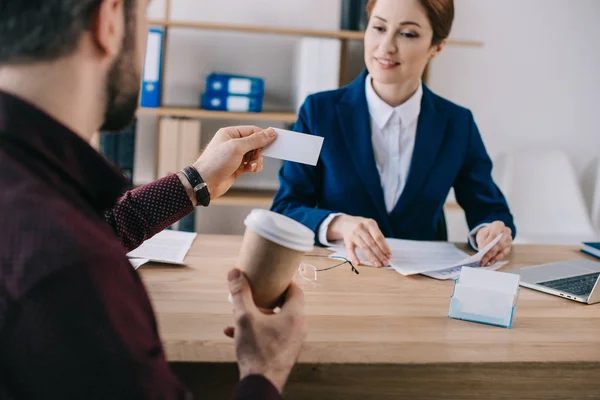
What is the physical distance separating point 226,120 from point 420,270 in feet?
7.24

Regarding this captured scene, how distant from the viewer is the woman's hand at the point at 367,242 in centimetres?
151

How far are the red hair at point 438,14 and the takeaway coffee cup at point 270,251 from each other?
127 cm

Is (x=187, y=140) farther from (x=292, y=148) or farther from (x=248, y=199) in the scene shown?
(x=292, y=148)

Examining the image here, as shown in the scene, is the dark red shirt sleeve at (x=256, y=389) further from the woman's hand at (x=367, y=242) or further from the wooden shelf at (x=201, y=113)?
the wooden shelf at (x=201, y=113)

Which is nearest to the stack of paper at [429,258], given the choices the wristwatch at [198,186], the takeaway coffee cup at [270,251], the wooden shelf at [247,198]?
the wristwatch at [198,186]

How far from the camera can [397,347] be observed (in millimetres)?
1038

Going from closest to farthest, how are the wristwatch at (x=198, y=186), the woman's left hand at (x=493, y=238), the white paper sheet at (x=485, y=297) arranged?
the white paper sheet at (x=485, y=297), the wristwatch at (x=198, y=186), the woman's left hand at (x=493, y=238)

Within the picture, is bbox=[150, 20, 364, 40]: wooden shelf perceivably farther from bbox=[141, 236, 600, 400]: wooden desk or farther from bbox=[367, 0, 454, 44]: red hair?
bbox=[141, 236, 600, 400]: wooden desk

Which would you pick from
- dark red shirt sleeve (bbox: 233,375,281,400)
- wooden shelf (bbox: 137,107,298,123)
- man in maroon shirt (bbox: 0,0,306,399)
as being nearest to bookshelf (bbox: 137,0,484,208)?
wooden shelf (bbox: 137,107,298,123)

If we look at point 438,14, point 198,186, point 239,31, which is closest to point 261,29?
point 239,31

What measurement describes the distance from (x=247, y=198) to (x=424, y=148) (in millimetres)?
1427

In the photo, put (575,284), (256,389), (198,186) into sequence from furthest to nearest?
(575,284) < (198,186) < (256,389)

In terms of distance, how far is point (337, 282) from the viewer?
54.1 inches

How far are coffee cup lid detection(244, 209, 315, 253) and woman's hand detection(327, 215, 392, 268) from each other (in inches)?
26.4
